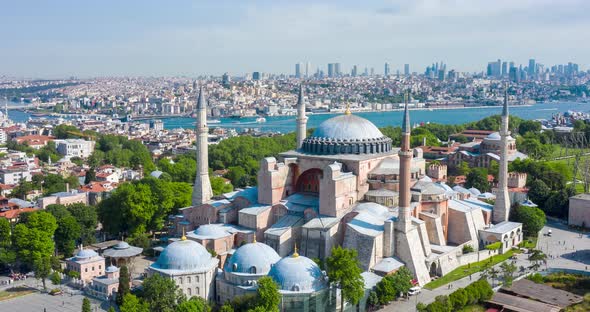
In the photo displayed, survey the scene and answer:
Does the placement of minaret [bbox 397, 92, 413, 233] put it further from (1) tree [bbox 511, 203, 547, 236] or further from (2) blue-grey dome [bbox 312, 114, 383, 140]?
(1) tree [bbox 511, 203, 547, 236]

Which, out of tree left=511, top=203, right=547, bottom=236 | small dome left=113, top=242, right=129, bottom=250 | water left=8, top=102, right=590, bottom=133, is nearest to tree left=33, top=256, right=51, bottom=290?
small dome left=113, top=242, right=129, bottom=250

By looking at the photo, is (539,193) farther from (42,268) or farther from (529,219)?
(42,268)

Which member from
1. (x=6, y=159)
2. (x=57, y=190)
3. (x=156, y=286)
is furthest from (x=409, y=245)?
(x=6, y=159)

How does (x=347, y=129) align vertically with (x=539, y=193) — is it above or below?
above

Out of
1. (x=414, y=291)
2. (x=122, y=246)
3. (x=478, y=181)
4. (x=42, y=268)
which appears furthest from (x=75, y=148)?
(x=414, y=291)

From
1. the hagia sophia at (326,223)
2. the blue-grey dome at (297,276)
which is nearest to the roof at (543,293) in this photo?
the hagia sophia at (326,223)

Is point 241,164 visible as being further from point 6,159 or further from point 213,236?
point 213,236
